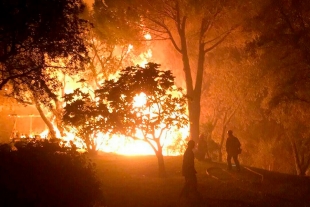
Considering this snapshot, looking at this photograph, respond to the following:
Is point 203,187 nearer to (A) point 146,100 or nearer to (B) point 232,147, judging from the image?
(B) point 232,147

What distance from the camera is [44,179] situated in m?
8.55

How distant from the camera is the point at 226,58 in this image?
2938 centimetres

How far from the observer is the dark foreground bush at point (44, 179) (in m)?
7.92

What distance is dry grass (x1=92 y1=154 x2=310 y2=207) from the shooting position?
11664 millimetres

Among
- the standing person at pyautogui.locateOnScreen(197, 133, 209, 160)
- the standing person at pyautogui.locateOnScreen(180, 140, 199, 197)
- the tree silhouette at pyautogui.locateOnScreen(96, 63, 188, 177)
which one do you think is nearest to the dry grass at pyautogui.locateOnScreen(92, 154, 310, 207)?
the standing person at pyautogui.locateOnScreen(180, 140, 199, 197)

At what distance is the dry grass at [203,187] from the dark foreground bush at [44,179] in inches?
71.2

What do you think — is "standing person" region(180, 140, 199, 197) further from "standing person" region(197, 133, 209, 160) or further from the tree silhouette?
"standing person" region(197, 133, 209, 160)

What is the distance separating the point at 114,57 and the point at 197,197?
47.5 ft

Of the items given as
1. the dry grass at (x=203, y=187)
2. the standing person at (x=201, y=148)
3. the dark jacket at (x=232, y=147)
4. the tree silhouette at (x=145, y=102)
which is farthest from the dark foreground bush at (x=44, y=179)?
the standing person at (x=201, y=148)

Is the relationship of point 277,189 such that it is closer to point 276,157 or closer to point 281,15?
point 281,15

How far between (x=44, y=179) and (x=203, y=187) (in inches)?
258

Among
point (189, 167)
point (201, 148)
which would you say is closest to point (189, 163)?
point (189, 167)

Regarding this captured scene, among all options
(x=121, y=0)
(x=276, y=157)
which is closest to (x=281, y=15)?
(x=121, y=0)

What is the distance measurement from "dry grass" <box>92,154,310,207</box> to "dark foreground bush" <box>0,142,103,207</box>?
1809mm
